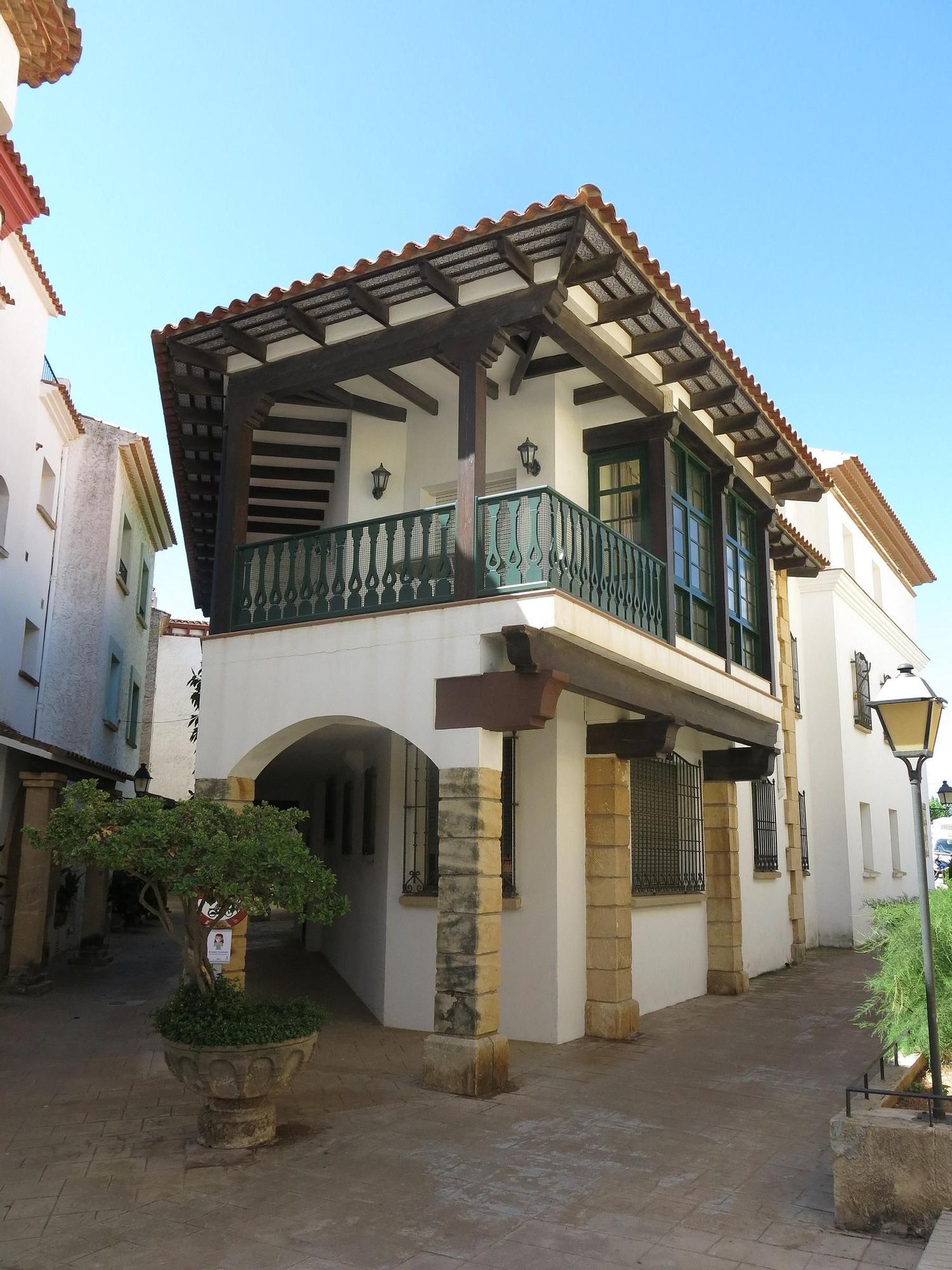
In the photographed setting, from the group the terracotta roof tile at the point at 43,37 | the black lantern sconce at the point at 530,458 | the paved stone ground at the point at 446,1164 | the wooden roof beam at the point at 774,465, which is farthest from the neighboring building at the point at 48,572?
the wooden roof beam at the point at 774,465

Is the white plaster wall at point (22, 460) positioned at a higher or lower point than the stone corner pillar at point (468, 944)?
higher

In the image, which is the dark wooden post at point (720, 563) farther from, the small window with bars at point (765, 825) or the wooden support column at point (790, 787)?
the wooden support column at point (790, 787)

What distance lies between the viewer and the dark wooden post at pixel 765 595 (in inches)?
488

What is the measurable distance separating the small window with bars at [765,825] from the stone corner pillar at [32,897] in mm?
8780

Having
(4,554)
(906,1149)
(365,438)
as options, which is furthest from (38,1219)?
(4,554)

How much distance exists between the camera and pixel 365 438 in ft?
34.2

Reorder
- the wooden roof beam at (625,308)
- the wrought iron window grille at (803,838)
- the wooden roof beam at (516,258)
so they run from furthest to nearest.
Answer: the wrought iron window grille at (803,838) < the wooden roof beam at (625,308) < the wooden roof beam at (516,258)

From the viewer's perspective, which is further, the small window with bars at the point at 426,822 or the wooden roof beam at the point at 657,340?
the small window with bars at the point at 426,822

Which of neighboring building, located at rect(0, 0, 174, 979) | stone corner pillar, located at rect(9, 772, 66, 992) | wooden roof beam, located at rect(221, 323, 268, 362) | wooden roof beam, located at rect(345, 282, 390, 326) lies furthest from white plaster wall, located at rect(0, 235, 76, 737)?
wooden roof beam, located at rect(345, 282, 390, 326)

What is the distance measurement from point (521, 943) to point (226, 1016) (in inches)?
145

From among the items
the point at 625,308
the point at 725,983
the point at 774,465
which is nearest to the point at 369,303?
the point at 625,308

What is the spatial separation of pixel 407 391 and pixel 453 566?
104 inches

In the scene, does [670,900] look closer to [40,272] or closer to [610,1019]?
[610,1019]

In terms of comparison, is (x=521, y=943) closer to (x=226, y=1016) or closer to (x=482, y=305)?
(x=226, y=1016)
